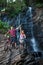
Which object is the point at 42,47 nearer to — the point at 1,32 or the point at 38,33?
the point at 38,33

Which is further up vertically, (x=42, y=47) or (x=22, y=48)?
(x=22, y=48)

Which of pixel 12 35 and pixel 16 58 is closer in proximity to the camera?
pixel 16 58

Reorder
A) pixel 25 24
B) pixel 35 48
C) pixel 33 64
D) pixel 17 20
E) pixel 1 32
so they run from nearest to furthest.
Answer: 1. pixel 33 64
2. pixel 35 48
3. pixel 1 32
4. pixel 25 24
5. pixel 17 20

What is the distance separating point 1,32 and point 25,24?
3330 millimetres

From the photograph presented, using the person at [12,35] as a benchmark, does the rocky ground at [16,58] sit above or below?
below

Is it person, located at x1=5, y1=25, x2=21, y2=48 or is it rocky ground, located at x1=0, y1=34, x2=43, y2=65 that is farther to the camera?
person, located at x1=5, y1=25, x2=21, y2=48

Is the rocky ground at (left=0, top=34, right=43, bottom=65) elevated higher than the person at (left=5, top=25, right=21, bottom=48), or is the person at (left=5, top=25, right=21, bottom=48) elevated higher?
the person at (left=5, top=25, right=21, bottom=48)

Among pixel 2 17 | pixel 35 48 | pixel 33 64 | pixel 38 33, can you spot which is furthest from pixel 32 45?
pixel 2 17

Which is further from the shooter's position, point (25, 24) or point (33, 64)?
point (25, 24)

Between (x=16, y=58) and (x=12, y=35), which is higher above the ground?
(x=12, y=35)

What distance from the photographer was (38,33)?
83.1 feet

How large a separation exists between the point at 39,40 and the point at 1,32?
4223mm

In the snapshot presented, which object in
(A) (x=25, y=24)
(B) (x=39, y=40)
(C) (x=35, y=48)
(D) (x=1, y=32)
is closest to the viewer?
(C) (x=35, y=48)

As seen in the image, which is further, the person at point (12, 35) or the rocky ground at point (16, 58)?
the person at point (12, 35)
